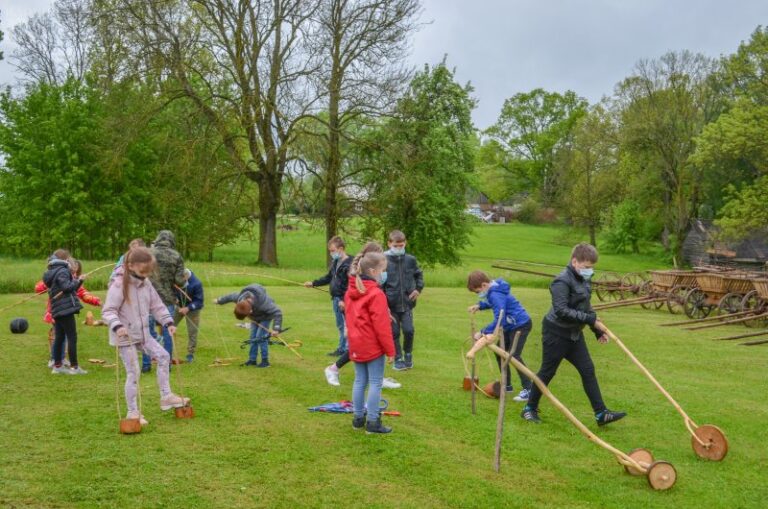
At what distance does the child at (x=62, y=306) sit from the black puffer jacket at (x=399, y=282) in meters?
4.47

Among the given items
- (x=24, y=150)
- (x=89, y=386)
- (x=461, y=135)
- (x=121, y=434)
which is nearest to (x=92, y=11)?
(x=24, y=150)

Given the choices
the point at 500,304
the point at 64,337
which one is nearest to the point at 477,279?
the point at 500,304

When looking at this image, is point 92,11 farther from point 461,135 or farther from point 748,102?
point 748,102

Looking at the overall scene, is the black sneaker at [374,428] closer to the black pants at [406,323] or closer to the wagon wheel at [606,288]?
the black pants at [406,323]

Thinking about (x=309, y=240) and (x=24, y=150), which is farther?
(x=309, y=240)

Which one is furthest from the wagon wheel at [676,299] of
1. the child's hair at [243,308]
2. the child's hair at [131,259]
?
the child's hair at [131,259]

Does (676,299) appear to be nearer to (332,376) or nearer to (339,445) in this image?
(332,376)

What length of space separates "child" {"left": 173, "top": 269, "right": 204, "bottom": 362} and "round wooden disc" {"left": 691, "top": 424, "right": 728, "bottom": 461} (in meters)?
7.09

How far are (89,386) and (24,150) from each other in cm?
2959

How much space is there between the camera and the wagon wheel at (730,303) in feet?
67.9

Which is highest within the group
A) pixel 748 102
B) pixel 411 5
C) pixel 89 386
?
pixel 411 5

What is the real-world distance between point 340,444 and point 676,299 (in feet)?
59.4

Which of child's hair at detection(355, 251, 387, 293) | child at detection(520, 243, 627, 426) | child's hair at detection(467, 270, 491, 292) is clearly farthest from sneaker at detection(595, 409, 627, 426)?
child's hair at detection(355, 251, 387, 293)

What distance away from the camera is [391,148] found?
1347 inches
